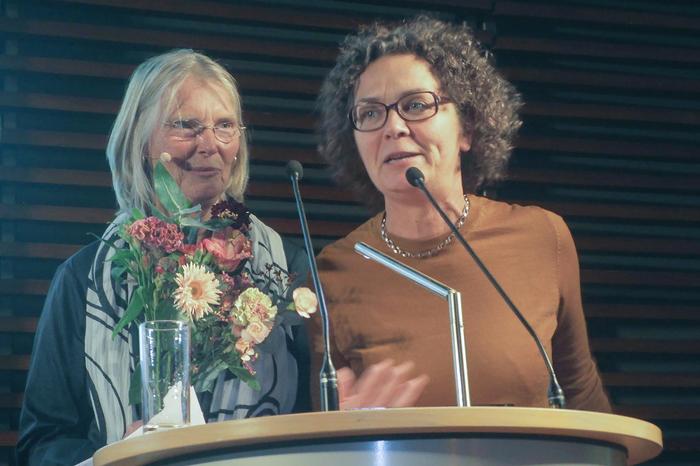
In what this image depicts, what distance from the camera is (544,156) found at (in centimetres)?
473

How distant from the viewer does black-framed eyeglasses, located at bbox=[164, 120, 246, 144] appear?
3.23 meters

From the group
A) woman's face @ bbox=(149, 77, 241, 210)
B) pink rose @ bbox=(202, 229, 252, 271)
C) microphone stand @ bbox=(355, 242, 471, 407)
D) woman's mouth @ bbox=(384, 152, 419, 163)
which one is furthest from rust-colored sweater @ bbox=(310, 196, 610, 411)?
microphone stand @ bbox=(355, 242, 471, 407)

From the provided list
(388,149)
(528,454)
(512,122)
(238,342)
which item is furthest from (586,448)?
(512,122)

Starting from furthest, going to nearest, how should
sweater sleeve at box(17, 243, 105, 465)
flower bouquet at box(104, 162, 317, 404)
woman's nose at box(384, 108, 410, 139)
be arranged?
woman's nose at box(384, 108, 410, 139)
sweater sleeve at box(17, 243, 105, 465)
flower bouquet at box(104, 162, 317, 404)

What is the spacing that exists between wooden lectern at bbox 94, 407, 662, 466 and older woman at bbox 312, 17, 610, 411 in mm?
1045

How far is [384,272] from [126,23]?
5.56 ft

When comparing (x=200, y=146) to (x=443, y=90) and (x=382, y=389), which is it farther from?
(x=382, y=389)

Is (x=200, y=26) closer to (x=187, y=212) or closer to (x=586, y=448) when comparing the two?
(x=187, y=212)

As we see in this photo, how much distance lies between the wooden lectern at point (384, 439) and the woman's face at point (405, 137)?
134 cm

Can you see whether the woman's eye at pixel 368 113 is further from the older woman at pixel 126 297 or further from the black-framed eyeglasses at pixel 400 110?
the older woman at pixel 126 297

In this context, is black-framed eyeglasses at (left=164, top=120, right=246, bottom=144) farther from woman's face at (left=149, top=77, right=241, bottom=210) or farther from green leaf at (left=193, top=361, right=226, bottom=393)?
green leaf at (left=193, top=361, right=226, bottom=393)

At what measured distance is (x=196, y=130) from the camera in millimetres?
3244

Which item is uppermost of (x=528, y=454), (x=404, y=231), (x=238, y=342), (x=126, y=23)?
Result: (x=126, y=23)

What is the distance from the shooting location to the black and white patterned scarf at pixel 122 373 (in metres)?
2.98
